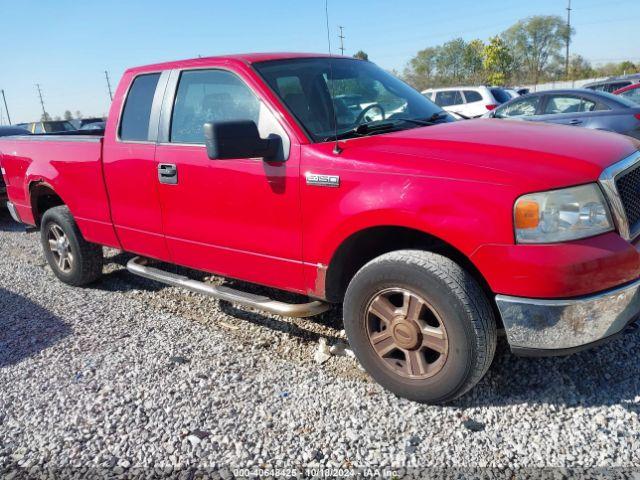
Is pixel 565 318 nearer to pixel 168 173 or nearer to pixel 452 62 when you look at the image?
pixel 168 173

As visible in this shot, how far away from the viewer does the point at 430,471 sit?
238 centimetres

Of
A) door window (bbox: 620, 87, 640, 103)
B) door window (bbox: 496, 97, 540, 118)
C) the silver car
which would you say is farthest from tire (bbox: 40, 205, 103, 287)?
door window (bbox: 620, 87, 640, 103)

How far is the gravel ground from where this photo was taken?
8.23 ft

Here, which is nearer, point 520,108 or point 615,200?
point 615,200

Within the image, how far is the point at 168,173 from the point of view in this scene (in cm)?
365

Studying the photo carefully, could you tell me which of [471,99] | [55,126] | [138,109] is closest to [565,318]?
[138,109]

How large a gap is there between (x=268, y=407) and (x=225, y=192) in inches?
52.8

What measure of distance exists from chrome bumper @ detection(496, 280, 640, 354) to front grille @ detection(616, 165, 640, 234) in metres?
0.32

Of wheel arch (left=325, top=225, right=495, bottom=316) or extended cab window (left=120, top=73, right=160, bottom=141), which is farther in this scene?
extended cab window (left=120, top=73, right=160, bottom=141)

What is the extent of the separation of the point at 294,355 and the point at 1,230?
22.5 ft

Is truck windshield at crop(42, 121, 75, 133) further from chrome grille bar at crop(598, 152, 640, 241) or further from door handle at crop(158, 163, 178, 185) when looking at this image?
chrome grille bar at crop(598, 152, 640, 241)

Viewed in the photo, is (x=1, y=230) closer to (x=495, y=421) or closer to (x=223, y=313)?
(x=223, y=313)

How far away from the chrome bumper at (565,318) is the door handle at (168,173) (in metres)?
2.27

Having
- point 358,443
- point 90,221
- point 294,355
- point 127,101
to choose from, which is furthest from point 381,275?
point 90,221
